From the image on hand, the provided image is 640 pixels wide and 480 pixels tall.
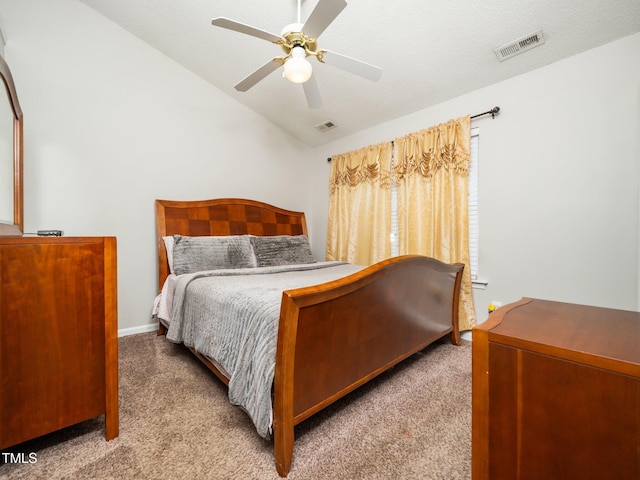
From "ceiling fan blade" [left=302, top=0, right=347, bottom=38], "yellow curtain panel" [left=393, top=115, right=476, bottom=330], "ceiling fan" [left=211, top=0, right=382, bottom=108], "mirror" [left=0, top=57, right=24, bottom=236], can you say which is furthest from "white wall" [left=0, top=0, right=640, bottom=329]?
"ceiling fan blade" [left=302, top=0, right=347, bottom=38]

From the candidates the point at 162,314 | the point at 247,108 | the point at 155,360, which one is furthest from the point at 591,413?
the point at 247,108

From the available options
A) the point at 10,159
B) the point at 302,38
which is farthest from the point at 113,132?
the point at 302,38

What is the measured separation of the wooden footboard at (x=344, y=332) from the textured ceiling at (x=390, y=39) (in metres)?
1.79

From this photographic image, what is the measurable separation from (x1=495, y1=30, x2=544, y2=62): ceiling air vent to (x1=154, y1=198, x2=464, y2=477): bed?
1.80 metres

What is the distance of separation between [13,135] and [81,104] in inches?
33.9

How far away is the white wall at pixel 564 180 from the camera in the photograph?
196 cm

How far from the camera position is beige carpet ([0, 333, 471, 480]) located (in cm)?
115

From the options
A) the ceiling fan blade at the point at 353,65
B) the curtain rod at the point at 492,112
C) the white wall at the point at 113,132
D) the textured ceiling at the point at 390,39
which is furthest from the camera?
the curtain rod at the point at 492,112

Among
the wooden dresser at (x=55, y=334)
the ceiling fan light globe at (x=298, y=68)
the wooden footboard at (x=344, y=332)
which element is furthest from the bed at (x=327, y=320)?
the ceiling fan light globe at (x=298, y=68)

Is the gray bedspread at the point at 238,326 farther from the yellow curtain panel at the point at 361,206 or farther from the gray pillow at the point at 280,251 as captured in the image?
the yellow curtain panel at the point at 361,206

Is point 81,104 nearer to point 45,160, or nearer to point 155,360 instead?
point 45,160

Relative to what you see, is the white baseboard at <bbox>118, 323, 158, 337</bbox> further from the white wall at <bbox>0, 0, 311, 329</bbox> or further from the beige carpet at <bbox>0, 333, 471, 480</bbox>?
the beige carpet at <bbox>0, 333, 471, 480</bbox>

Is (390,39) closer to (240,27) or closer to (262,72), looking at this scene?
(262,72)

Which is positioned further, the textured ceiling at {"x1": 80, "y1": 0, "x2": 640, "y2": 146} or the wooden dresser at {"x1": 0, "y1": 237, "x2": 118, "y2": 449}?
the textured ceiling at {"x1": 80, "y1": 0, "x2": 640, "y2": 146}
